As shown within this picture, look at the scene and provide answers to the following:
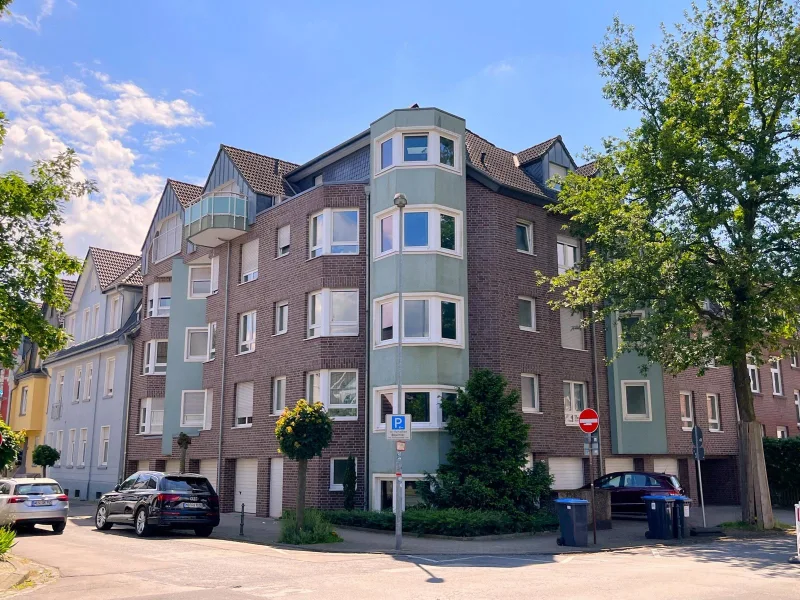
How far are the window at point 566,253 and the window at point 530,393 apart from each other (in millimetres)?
4420

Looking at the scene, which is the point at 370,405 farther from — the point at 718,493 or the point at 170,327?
the point at 718,493

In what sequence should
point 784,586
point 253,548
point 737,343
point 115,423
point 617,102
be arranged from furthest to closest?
point 115,423
point 617,102
point 737,343
point 253,548
point 784,586

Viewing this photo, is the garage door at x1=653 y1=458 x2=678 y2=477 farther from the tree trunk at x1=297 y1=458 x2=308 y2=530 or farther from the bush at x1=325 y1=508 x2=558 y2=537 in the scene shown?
the tree trunk at x1=297 y1=458 x2=308 y2=530

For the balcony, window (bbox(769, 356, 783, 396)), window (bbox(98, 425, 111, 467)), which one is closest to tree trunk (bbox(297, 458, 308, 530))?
the balcony

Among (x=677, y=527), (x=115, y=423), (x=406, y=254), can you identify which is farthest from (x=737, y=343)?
(x=115, y=423)

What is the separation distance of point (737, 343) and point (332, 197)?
43.4 feet

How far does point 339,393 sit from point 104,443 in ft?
58.2

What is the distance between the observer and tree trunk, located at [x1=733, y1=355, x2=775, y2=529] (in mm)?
21516

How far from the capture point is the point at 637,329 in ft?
72.7

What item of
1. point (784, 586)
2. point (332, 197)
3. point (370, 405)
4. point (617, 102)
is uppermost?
point (617, 102)

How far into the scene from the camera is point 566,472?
2683cm

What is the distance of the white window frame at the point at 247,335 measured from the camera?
94.9 feet

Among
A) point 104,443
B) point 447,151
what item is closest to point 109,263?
point 104,443

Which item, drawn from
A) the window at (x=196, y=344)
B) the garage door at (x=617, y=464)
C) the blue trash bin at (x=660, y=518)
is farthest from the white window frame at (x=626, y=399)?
the window at (x=196, y=344)
